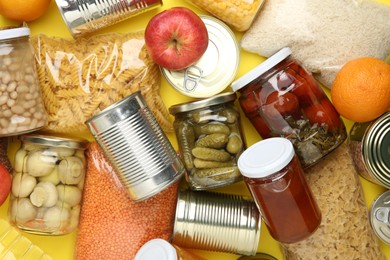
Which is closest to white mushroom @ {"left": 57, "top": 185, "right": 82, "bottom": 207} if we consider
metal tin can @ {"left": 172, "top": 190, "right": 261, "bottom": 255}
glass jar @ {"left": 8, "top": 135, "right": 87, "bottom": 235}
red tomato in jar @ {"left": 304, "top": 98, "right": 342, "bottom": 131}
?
glass jar @ {"left": 8, "top": 135, "right": 87, "bottom": 235}

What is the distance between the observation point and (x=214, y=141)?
133 centimetres

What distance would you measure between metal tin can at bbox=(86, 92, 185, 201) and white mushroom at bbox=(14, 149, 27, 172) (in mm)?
189

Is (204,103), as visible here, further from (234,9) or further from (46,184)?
(46,184)

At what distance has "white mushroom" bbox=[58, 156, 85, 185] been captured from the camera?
4.45 feet

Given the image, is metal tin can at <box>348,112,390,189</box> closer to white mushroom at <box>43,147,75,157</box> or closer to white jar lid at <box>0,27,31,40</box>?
white mushroom at <box>43,147,75,157</box>

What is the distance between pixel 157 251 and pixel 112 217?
16 centimetres

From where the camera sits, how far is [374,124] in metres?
1.33

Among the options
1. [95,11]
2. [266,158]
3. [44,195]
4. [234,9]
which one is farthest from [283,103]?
[44,195]

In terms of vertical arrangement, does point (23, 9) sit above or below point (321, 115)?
above

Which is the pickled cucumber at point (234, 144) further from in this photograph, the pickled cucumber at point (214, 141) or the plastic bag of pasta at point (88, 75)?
the plastic bag of pasta at point (88, 75)

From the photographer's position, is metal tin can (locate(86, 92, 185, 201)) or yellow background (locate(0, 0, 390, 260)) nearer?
metal tin can (locate(86, 92, 185, 201))

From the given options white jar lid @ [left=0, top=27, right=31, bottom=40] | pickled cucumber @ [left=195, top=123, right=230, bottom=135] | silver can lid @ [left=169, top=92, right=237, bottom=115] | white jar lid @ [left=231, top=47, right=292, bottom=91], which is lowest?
pickled cucumber @ [left=195, top=123, right=230, bottom=135]

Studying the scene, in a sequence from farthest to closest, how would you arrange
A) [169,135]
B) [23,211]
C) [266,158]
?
[169,135], [23,211], [266,158]

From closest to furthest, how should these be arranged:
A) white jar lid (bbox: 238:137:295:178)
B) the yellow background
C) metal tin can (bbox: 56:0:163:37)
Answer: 1. white jar lid (bbox: 238:137:295:178)
2. metal tin can (bbox: 56:0:163:37)
3. the yellow background
